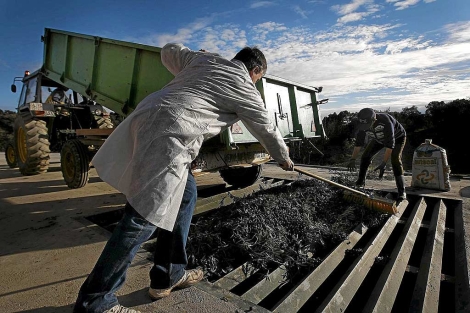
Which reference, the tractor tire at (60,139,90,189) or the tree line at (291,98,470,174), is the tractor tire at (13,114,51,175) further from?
the tree line at (291,98,470,174)

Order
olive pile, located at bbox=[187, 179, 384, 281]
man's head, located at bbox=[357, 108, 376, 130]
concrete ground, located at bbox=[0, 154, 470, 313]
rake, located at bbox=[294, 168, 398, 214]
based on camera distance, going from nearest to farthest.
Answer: concrete ground, located at bbox=[0, 154, 470, 313] → olive pile, located at bbox=[187, 179, 384, 281] → rake, located at bbox=[294, 168, 398, 214] → man's head, located at bbox=[357, 108, 376, 130]

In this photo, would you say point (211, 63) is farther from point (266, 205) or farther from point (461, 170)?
point (461, 170)

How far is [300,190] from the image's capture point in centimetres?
410

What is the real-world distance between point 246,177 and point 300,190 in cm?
148

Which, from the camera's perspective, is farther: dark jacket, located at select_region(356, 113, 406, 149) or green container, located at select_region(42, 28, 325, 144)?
dark jacket, located at select_region(356, 113, 406, 149)

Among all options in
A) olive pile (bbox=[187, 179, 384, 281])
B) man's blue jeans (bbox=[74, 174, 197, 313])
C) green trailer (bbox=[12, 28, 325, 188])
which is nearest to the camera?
man's blue jeans (bbox=[74, 174, 197, 313])

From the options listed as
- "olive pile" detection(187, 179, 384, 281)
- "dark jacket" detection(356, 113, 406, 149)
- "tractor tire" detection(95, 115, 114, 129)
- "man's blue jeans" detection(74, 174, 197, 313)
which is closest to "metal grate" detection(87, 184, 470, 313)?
"olive pile" detection(187, 179, 384, 281)

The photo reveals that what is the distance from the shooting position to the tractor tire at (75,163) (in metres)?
4.89

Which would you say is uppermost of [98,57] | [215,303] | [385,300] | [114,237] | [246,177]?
[98,57]

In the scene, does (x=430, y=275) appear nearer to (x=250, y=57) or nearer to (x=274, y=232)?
(x=274, y=232)

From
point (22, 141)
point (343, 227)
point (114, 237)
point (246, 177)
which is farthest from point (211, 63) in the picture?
point (22, 141)

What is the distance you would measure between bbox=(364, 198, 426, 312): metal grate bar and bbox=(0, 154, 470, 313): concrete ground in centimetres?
83

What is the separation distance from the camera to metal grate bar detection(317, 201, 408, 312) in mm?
1890

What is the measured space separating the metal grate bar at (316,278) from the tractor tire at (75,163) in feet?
14.0
